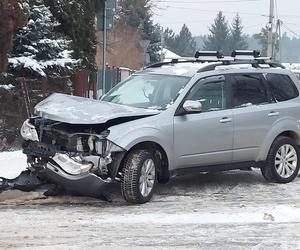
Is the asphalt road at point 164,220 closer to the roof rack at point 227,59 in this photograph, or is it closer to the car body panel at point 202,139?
the car body panel at point 202,139

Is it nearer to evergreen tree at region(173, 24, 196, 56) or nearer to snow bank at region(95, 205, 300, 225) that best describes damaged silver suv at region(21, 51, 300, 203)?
snow bank at region(95, 205, 300, 225)

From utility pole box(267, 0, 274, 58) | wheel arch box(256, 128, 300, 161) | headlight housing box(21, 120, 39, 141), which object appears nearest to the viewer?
headlight housing box(21, 120, 39, 141)

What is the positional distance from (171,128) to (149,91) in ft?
3.19

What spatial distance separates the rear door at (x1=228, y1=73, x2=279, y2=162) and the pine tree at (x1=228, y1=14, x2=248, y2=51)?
304 feet

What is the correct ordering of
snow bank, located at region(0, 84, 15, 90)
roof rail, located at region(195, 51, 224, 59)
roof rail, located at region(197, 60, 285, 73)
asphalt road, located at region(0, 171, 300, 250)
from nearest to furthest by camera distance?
1. asphalt road, located at region(0, 171, 300, 250)
2. roof rail, located at region(197, 60, 285, 73)
3. roof rail, located at region(195, 51, 224, 59)
4. snow bank, located at region(0, 84, 15, 90)

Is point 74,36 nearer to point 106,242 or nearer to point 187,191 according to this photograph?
point 187,191

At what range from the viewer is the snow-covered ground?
6422 mm

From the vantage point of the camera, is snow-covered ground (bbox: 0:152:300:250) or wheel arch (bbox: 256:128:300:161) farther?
wheel arch (bbox: 256:128:300:161)

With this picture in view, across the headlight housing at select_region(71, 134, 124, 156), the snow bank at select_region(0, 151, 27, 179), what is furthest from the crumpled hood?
the snow bank at select_region(0, 151, 27, 179)

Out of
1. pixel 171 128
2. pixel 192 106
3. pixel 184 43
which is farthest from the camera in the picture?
pixel 184 43

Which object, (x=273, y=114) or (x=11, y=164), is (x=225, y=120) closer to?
(x=273, y=114)

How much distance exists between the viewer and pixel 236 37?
341 ft

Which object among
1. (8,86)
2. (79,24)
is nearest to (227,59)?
(8,86)

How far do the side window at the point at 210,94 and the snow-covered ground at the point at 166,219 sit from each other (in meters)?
1.23
